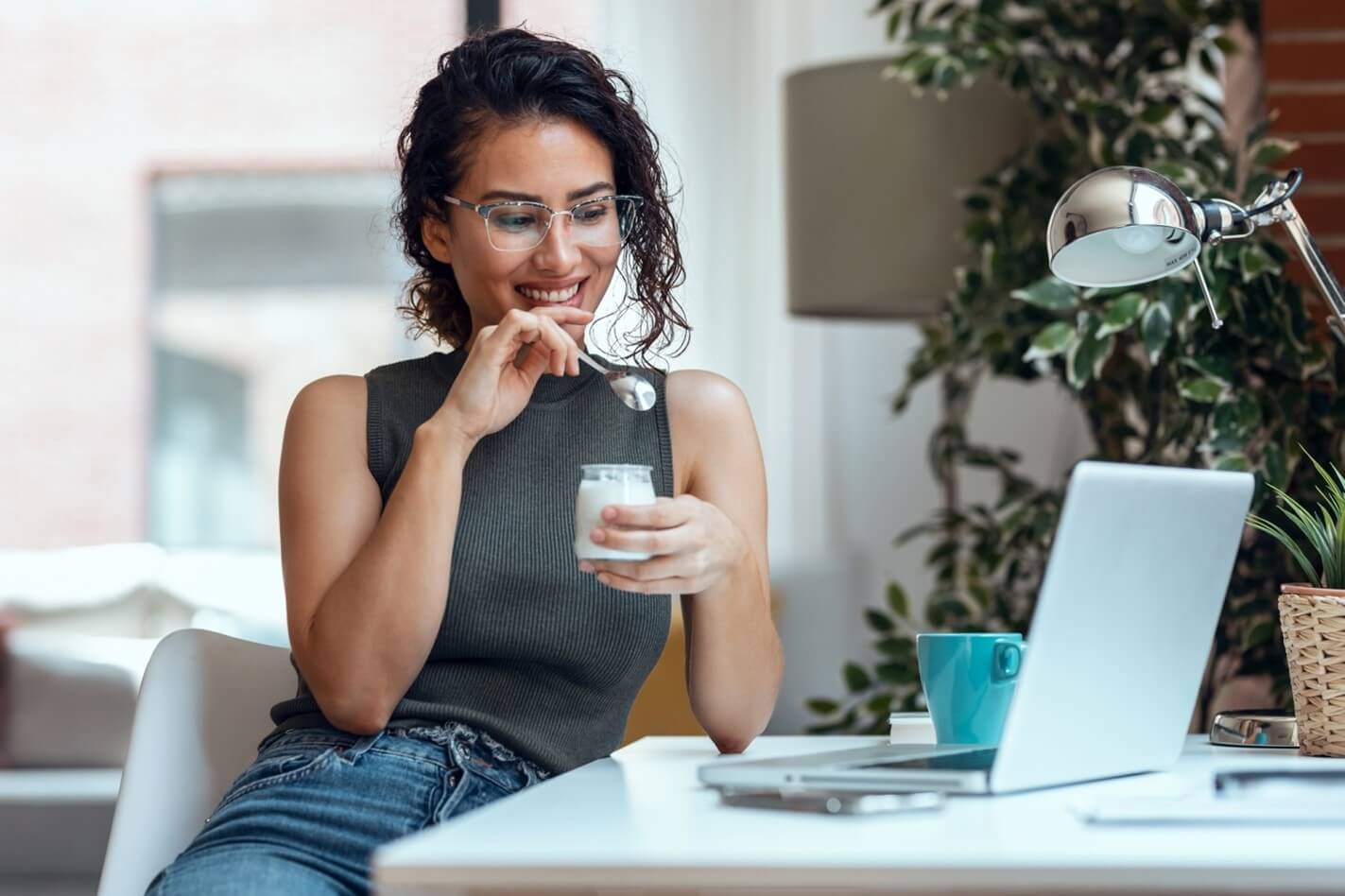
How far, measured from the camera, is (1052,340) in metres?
2.28

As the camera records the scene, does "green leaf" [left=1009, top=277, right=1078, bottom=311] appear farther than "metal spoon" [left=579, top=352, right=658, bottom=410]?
Yes

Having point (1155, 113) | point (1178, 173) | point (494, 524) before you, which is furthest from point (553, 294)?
point (1155, 113)

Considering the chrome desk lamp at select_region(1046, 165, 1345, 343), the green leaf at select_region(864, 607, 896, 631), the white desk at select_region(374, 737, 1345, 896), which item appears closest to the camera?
the white desk at select_region(374, 737, 1345, 896)

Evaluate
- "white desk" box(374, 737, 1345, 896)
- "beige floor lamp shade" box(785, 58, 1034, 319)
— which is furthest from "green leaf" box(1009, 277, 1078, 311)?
"white desk" box(374, 737, 1345, 896)

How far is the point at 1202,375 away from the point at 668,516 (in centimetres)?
137

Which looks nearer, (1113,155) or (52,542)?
(1113,155)

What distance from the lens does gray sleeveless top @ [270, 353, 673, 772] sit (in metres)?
1.49

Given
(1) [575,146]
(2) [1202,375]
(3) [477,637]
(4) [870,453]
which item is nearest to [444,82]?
(1) [575,146]

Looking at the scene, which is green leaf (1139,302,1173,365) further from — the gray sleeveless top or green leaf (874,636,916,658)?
the gray sleeveless top

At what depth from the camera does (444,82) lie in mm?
1667

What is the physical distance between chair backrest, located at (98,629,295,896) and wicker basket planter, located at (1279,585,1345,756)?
0.96m

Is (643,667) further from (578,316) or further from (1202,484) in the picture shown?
(1202,484)

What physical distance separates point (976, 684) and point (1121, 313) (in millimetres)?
1077

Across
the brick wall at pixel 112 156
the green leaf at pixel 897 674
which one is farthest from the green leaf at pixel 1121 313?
the brick wall at pixel 112 156
